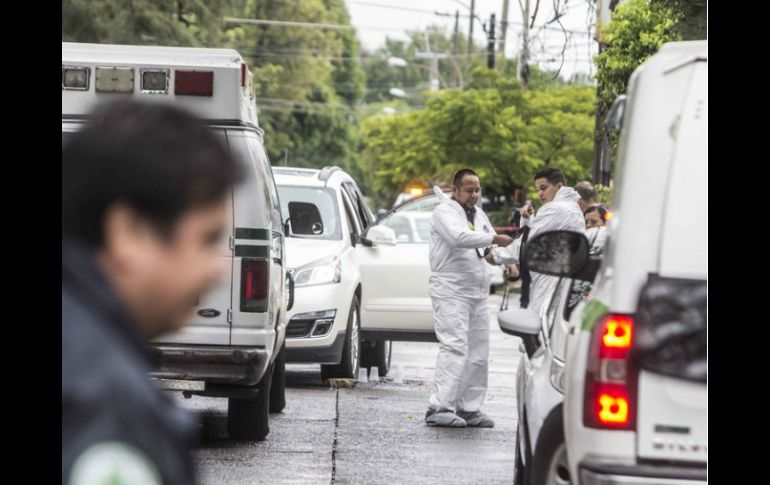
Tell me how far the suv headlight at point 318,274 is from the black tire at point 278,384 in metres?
1.49

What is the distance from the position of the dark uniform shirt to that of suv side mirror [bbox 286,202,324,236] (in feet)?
32.9

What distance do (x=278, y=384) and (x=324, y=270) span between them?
6.06ft

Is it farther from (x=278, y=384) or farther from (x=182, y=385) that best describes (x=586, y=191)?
(x=182, y=385)

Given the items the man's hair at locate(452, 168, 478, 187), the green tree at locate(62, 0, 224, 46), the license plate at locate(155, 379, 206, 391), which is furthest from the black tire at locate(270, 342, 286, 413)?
the green tree at locate(62, 0, 224, 46)

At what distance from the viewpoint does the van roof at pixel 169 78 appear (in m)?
8.14

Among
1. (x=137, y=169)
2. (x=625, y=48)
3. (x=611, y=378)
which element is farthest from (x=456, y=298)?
(x=137, y=169)

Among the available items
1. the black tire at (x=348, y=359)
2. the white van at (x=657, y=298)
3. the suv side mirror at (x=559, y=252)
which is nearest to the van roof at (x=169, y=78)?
the suv side mirror at (x=559, y=252)

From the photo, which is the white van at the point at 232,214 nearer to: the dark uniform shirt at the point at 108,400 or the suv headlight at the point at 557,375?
the suv headlight at the point at 557,375

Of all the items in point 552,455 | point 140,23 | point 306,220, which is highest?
point 140,23

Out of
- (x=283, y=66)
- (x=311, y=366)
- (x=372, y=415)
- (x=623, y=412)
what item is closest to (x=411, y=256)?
(x=311, y=366)

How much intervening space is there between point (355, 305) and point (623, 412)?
8515 millimetres

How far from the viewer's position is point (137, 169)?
5.79 ft

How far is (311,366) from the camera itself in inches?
558
